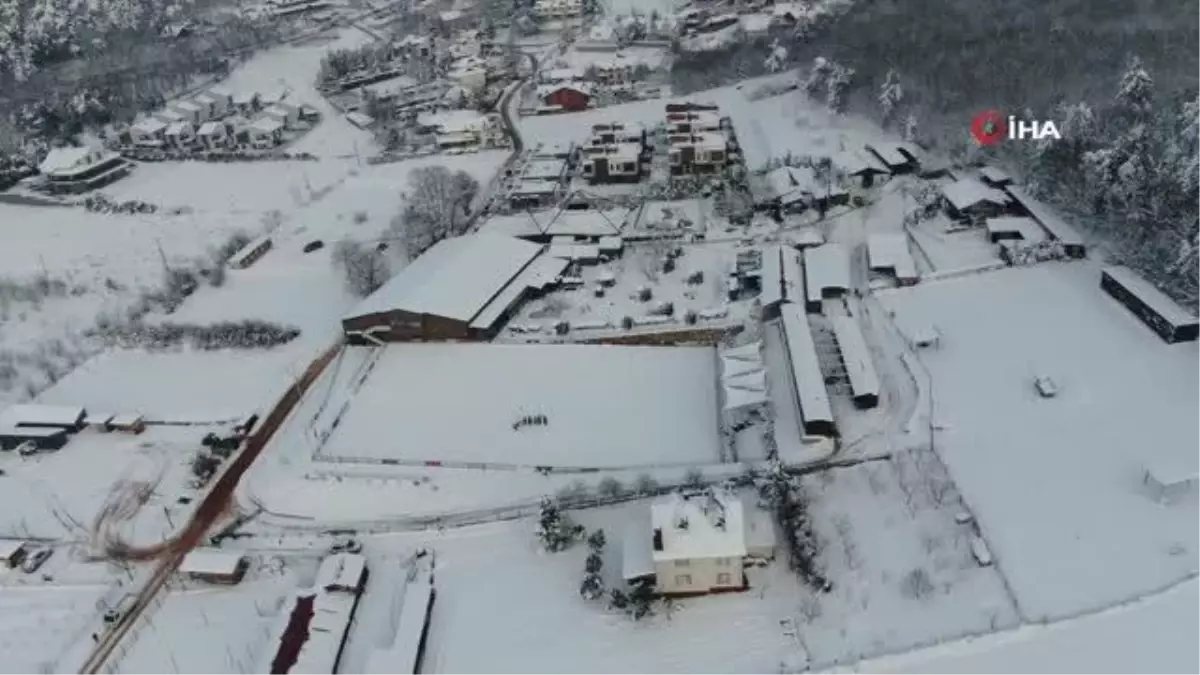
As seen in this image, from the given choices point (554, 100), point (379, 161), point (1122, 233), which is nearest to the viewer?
point (1122, 233)

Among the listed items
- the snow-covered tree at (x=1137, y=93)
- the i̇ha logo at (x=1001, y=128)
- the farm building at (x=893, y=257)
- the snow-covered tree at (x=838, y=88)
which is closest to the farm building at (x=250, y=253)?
the farm building at (x=893, y=257)

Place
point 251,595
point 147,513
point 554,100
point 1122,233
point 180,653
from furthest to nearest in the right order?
point 554,100, point 1122,233, point 147,513, point 251,595, point 180,653

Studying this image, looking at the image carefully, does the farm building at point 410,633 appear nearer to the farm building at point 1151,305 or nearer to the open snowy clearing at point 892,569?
the open snowy clearing at point 892,569

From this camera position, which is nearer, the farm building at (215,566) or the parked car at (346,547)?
the farm building at (215,566)

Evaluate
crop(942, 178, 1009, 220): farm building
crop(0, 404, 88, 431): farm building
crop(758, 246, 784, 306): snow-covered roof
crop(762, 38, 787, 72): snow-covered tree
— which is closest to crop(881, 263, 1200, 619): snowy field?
crop(758, 246, 784, 306): snow-covered roof

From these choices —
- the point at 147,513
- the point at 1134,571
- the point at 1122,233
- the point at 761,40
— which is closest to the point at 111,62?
the point at 761,40

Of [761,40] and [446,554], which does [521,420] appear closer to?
[446,554]
